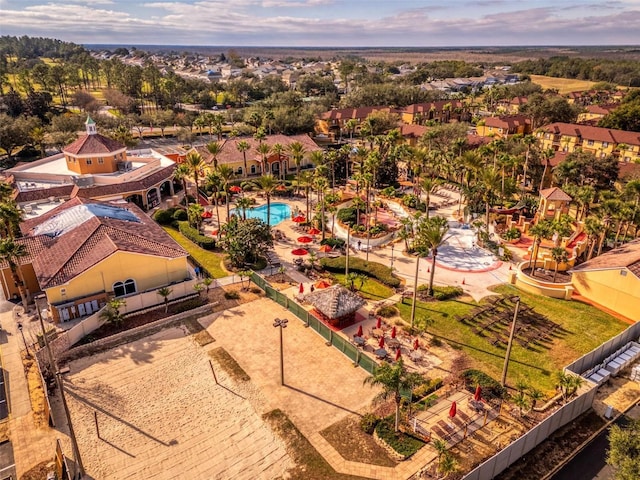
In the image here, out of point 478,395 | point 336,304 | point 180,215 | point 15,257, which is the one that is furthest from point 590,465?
point 180,215

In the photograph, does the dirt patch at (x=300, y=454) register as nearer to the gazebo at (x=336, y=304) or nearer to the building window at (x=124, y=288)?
the gazebo at (x=336, y=304)

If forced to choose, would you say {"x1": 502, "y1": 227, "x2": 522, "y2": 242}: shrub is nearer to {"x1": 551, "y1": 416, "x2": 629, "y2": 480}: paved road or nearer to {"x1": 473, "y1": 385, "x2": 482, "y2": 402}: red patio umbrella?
{"x1": 473, "y1": 385, "x2": 482, "y2": 402}: red patio umbrella

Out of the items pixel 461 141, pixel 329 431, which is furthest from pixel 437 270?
pixel 461 141

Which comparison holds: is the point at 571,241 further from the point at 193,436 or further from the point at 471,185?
the point at 193,436

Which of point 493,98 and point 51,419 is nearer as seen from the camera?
point 51,419

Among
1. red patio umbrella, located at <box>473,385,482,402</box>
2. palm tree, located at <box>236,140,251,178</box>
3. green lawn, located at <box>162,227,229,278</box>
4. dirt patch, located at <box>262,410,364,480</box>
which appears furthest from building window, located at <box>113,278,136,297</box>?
palm tree, located at <box>236,140,251,178</box>
